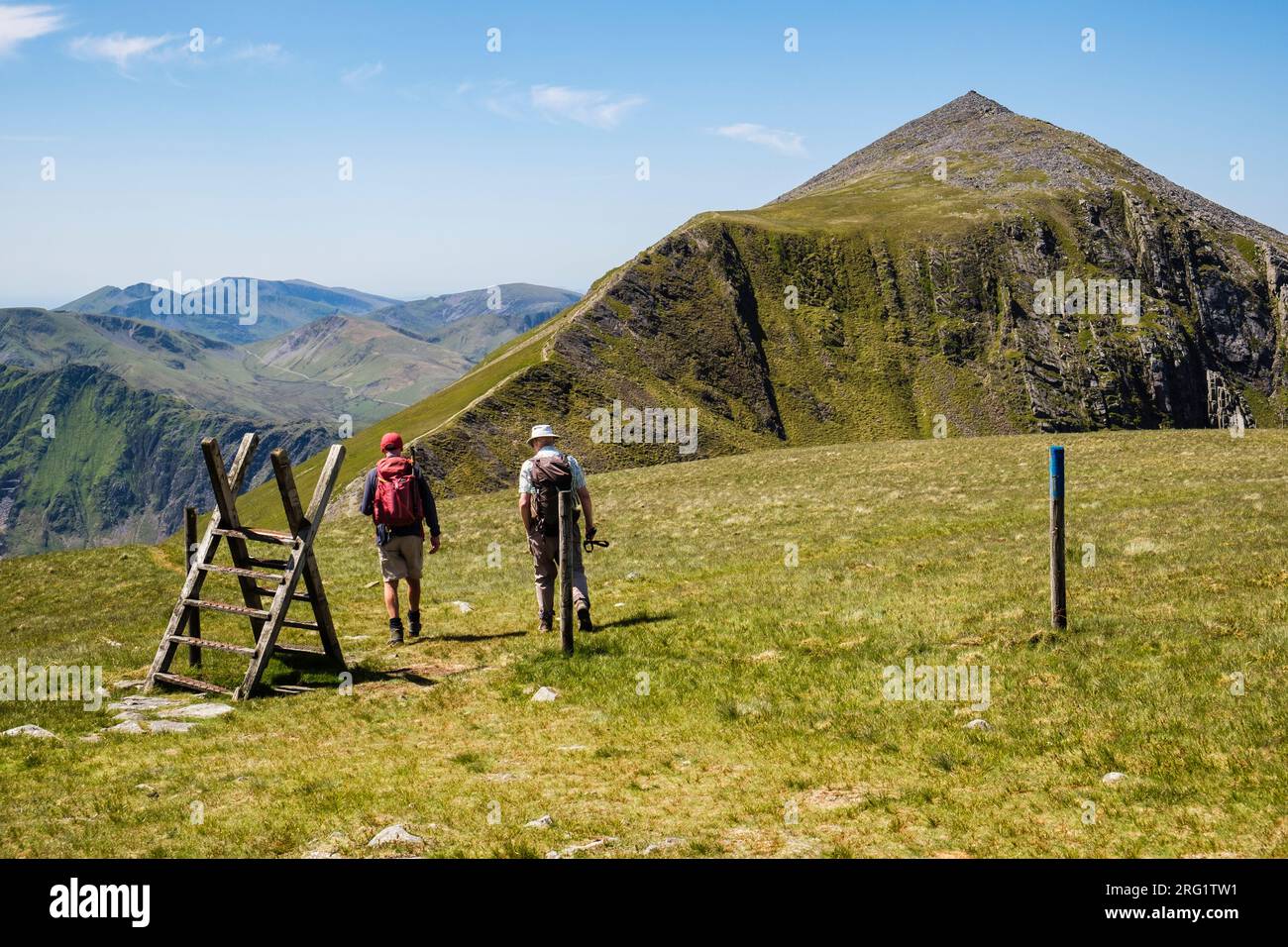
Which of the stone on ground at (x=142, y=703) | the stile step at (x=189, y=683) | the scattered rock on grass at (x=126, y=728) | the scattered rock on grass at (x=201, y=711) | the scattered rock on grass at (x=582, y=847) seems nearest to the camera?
the scattered rock on grass at (x=582, y=847)

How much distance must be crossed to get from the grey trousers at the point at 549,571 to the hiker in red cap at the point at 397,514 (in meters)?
2.05

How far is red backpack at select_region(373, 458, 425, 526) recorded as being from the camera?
19.2 meters

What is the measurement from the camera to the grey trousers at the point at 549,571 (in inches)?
755

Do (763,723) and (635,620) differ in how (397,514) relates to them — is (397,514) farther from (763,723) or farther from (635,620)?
(763,723)

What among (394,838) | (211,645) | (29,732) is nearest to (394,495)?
(211,645)

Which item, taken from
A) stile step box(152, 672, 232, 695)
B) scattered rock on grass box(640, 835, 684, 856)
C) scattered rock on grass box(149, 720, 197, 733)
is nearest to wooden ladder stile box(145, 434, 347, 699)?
stile step box(152, 672, 232, 695)

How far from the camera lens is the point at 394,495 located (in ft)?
63.1

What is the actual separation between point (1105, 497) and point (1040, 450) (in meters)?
14.6

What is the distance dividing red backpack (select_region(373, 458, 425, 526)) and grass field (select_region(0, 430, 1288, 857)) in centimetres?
274

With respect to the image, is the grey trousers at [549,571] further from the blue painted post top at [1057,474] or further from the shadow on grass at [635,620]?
the blue painted post top at [1057,474]

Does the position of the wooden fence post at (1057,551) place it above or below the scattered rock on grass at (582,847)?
above

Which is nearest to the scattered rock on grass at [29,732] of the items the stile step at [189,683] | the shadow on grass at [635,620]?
the stile step at [189,683]

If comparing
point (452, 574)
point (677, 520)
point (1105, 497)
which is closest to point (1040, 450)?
point (1105, 497)
